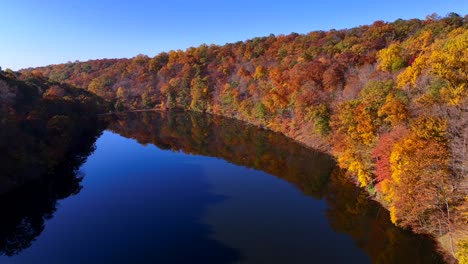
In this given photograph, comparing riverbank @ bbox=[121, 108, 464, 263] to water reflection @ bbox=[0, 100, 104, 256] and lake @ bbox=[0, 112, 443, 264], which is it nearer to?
lake @ bbox=[0, 112, 443, 264]

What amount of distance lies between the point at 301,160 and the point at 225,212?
23.1m

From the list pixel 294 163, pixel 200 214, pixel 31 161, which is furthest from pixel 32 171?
pixel 294 163

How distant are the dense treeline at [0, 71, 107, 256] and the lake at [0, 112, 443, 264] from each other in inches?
8.2

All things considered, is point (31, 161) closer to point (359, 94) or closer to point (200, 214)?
point (200, 214)

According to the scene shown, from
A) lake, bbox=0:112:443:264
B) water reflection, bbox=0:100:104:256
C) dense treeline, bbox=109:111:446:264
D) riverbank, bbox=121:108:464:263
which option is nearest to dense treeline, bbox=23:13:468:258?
riverbank, bbox=121:108:464:263

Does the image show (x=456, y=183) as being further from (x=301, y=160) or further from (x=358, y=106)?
(x=301, y=160)

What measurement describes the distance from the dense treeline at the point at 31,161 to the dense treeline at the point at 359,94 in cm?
3533

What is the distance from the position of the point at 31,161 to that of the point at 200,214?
80.9 feet

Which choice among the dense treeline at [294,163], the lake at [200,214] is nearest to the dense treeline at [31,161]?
the lake at [200,214]

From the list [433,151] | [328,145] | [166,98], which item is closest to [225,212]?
[433,151]

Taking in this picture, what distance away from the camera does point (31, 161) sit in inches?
1634

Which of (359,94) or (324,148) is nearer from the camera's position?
(324,148)

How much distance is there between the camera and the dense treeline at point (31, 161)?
108 ft

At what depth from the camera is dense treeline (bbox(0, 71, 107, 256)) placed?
108ft
